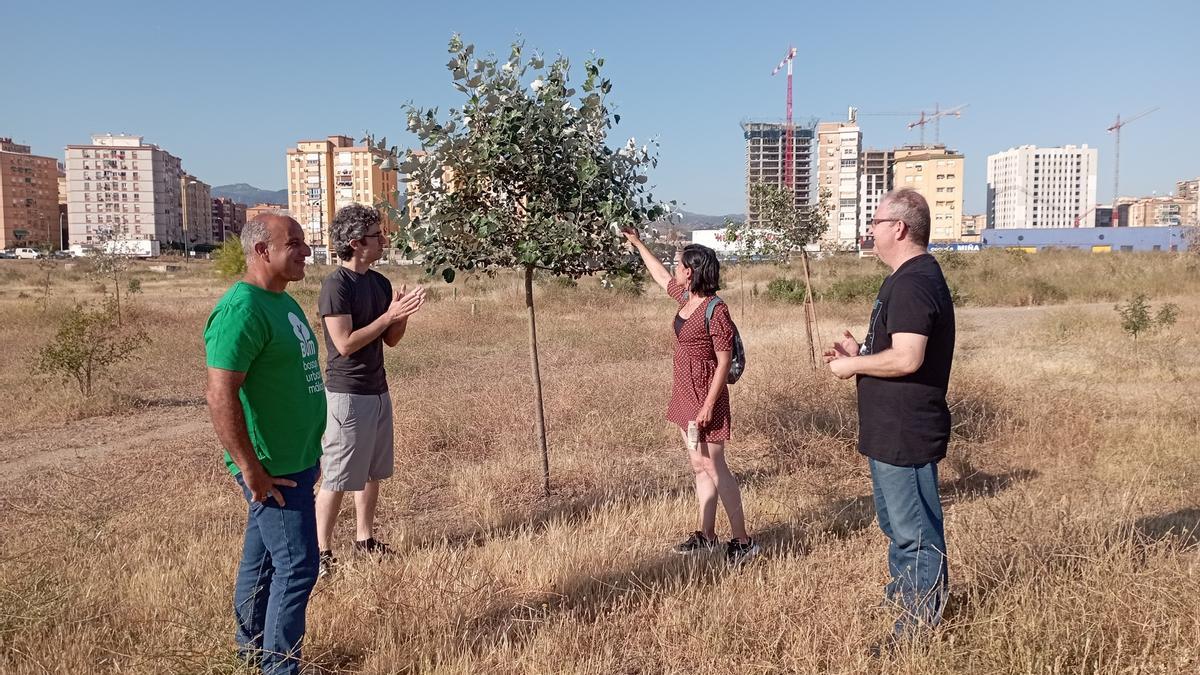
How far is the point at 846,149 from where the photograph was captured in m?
108

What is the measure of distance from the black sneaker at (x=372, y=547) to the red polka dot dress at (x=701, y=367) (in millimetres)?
1840

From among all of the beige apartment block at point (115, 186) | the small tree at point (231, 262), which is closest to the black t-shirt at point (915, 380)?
the small tree at point (231, 262)

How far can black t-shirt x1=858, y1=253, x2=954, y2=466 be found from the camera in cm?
306

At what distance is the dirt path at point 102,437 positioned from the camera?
24.7 ft

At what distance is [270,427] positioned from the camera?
2.84 m

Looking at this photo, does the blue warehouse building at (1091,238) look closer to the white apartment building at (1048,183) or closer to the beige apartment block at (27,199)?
the white apartment building at (1048,183)

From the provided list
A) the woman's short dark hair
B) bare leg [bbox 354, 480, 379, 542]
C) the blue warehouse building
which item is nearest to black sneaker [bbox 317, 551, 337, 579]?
bare leg [bbox 354, 480, 379, 542]

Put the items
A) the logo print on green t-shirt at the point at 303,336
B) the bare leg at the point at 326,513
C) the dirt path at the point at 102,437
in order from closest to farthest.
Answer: the logo print on green t-shirt at the point at 303,336
the bare leg at the point at 326,513
the dirt path at the point at 102,437

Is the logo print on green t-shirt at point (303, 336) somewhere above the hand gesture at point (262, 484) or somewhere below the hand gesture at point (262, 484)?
above

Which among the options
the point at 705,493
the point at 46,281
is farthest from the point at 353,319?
the point at 46,281

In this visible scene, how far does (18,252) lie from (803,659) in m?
101

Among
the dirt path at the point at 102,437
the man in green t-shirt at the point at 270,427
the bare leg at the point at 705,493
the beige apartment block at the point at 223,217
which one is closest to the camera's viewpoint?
the man in green t-shirt at the point at 270,427

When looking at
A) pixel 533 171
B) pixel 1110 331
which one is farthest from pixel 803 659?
pixel 1110 331

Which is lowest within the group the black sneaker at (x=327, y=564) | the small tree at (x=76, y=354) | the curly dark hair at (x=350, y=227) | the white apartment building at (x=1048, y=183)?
the black sneaker at (x=327, y=564)
